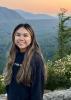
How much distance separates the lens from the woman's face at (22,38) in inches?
161

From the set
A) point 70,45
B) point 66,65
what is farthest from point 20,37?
point 70,45

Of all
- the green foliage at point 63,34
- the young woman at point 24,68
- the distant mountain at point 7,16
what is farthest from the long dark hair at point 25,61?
the distant mountain at point 7,16

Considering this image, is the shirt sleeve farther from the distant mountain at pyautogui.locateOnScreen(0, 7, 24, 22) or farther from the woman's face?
the distant mountain at pyautogui.locateOnScreen(0, 7, 24, 22)

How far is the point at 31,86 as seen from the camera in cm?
404

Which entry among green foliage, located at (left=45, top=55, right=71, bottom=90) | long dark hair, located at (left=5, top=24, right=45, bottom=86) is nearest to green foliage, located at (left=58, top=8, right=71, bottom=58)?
green foliage, located at (left=45, top=55, right=71, bottom=90)

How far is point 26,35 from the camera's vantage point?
4.11 m

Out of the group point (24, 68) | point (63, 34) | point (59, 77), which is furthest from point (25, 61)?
point (63, 34)

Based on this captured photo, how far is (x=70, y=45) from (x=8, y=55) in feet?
76.9

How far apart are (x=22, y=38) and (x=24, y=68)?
290mm

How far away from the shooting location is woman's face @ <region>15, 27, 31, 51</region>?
4.10m

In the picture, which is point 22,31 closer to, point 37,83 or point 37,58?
point 37,58

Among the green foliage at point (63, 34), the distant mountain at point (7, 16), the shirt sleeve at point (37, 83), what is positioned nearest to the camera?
the shirt sleeve at point (37, 83)

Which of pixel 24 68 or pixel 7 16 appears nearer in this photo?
pixel 24 68

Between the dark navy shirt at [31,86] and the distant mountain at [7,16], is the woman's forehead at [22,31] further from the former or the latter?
the distant mountain at [7,16]
